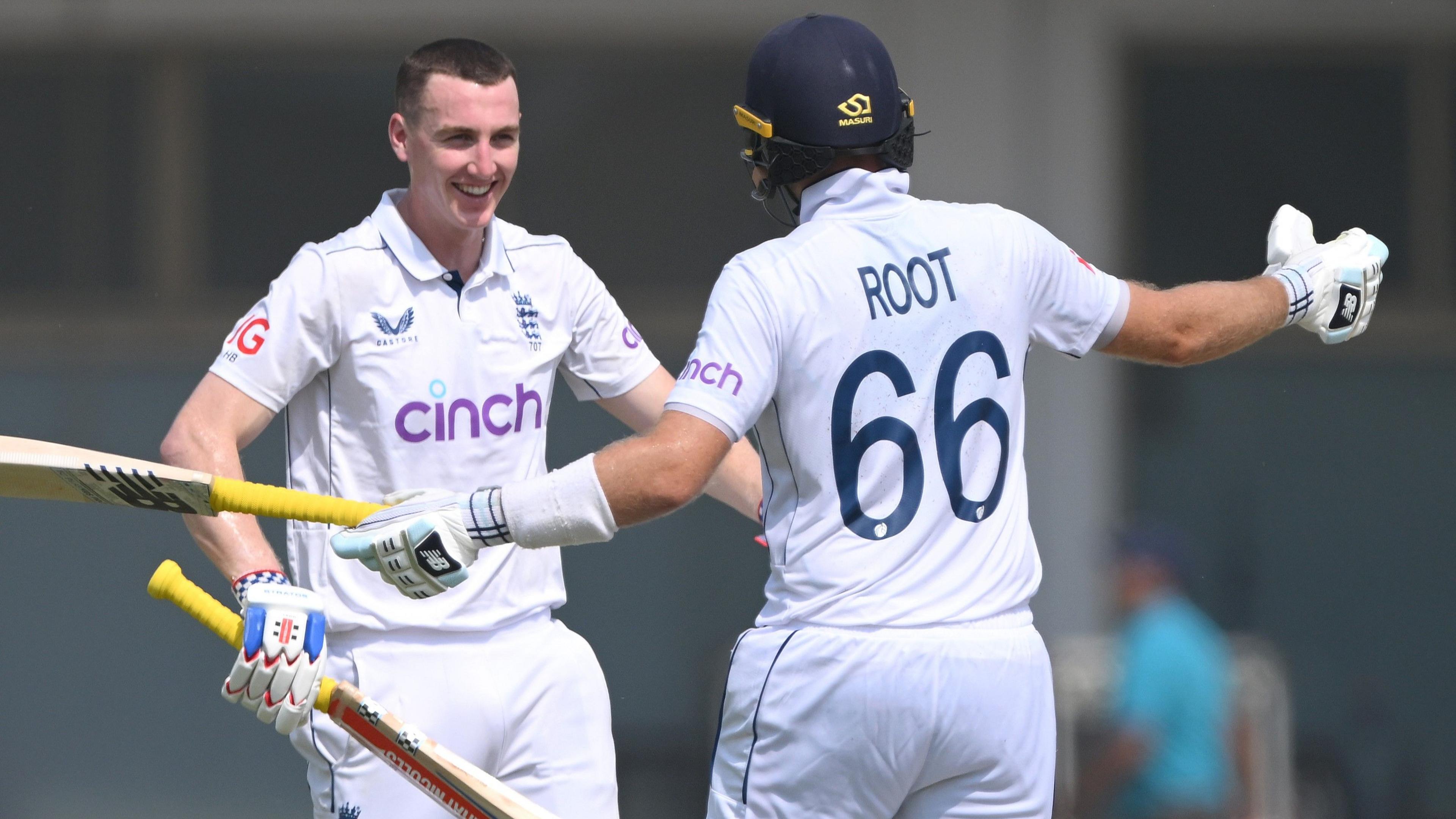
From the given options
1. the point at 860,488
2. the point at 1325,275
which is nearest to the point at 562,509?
the point at 860,488

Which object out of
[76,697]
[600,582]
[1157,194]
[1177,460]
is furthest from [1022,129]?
[76,697]

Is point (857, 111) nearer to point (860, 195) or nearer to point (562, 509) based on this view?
point (860, 195)

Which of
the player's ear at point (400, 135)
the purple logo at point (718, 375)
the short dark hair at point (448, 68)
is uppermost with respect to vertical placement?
the short dark hair at point (448, 68)

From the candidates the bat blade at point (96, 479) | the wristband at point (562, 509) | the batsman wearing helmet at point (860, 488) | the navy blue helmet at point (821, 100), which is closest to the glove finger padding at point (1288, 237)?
the batsman wearing helmet at point (860, 488)

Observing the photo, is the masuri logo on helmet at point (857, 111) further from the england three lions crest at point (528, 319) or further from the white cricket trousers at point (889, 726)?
the england three lions crest at point (528, 319)

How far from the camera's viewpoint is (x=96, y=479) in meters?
3.32

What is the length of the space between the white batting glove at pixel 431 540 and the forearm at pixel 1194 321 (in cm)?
116

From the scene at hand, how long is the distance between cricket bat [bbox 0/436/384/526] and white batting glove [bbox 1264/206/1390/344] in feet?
5.96

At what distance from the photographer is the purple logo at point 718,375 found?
274 centimetres

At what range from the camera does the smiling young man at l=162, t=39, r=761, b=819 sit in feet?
11.5

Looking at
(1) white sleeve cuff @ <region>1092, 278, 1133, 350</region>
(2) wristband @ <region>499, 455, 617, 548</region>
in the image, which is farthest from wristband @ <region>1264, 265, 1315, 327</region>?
(2) wristband @ <region>499, 455, 617, 548</region>

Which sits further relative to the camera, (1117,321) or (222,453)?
(222,453)

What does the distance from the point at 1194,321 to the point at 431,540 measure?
4.74 feet

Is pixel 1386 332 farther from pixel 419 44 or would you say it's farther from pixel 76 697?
pixel 76 697
